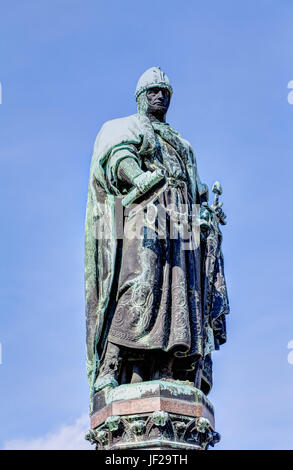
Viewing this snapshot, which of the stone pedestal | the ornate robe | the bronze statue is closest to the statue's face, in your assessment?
the bronze statue

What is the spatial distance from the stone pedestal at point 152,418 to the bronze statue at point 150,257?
1.00 feet

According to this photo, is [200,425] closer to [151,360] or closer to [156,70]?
[151,360]

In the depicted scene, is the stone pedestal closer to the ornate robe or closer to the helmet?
the ornate robe

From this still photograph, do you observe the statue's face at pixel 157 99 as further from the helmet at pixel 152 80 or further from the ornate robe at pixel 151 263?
the ornate robe at pixel 151 263

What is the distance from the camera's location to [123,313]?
1330 cm

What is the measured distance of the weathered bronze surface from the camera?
1324 centimetres

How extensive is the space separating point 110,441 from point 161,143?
4.58 metres

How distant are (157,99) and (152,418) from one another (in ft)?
16.6

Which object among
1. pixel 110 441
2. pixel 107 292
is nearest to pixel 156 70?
pixel 107 292

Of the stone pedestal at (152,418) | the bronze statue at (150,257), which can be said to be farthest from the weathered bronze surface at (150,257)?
the stone pedestal at (152,418)

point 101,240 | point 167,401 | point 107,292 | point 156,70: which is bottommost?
point 167,401

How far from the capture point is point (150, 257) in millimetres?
13547

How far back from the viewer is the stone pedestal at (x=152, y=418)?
12.5 meters

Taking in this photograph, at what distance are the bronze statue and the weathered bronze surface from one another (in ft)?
0.05
